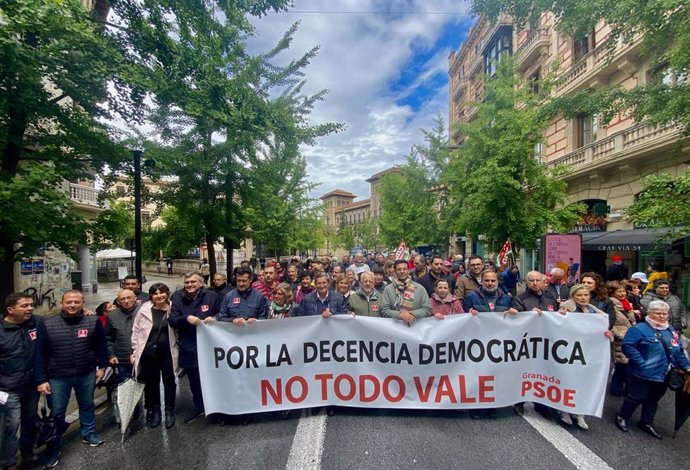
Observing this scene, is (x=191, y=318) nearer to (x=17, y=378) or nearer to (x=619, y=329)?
(x=17, y=378)

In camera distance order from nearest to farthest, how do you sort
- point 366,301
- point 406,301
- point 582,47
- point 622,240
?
point 406,301 → point 366,301 → point 622,240 → point 582,47

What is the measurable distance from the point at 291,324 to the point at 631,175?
14409 millimetres

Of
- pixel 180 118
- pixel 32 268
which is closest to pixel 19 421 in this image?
pixel 180 118

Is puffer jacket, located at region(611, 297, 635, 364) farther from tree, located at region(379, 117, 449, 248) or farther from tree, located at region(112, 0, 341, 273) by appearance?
tree, located at region(379, 117, 449, 248)

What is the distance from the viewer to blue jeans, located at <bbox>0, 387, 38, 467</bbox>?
3.18m

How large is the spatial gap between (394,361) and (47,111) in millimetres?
6317

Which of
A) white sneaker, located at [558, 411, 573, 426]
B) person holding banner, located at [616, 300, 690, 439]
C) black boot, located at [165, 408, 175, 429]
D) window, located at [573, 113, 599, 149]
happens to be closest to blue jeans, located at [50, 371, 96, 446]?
black boot, located at [165, 408, 175, 429]

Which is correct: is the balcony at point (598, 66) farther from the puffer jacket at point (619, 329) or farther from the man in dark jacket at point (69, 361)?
the man in dark jacket at point (69, 361)

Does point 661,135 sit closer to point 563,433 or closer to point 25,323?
point 563,433

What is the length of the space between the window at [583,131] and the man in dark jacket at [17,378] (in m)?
18.4

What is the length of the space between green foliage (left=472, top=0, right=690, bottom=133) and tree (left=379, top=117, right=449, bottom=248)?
10.3 metres

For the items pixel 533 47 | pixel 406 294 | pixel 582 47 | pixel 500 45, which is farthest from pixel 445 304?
pixel 500 45

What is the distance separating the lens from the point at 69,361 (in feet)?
11.9

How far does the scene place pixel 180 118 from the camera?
1046cm
